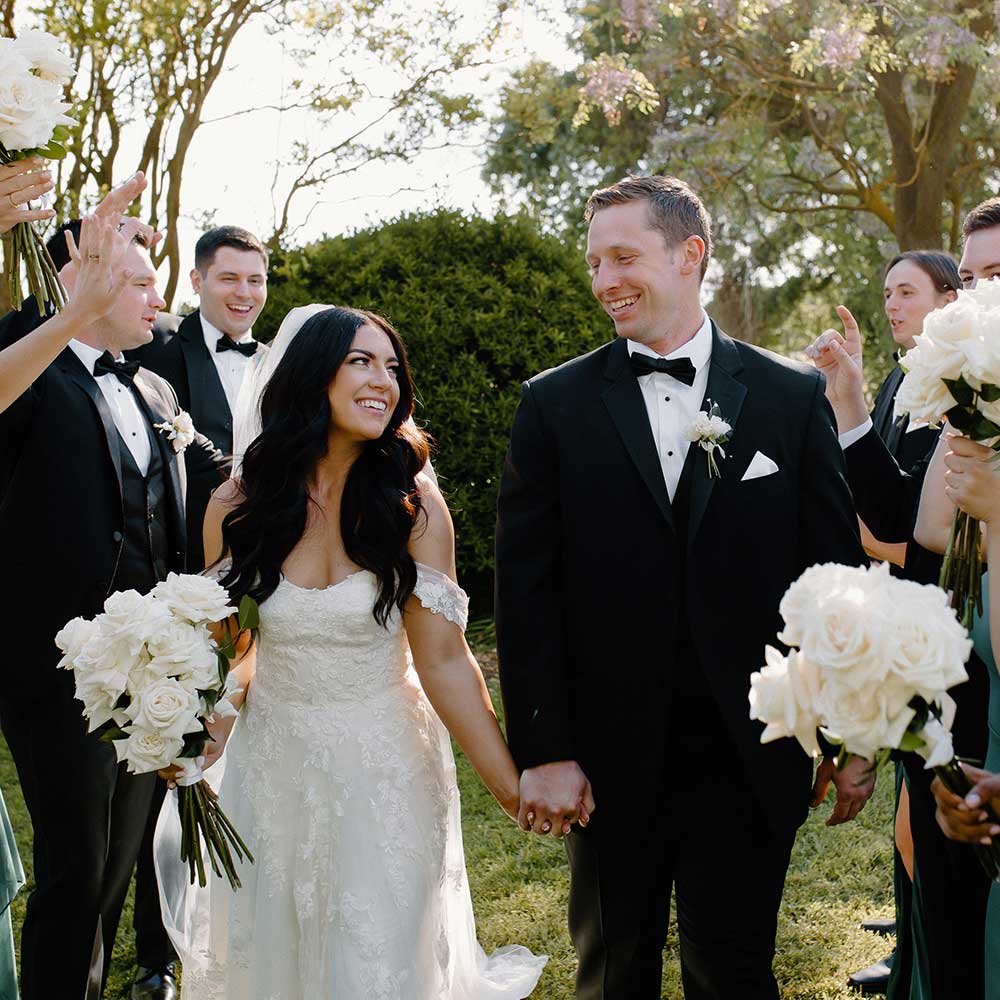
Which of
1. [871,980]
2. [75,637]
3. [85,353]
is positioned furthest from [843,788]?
[85,353]

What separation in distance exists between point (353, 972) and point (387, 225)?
22.6ft

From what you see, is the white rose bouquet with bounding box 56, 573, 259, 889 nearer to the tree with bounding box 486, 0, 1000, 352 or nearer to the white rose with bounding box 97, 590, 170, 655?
the white rose with bounding box 97, 590, 170, 655

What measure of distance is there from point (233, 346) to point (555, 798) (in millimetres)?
3487

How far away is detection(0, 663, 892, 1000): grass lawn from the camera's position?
4.31m

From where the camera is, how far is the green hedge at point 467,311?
8.48 meters

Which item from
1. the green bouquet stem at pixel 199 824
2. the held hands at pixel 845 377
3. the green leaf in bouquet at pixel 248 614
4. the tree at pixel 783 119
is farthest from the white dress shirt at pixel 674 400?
the tree at pixel 783 119

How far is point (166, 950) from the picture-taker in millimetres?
4316

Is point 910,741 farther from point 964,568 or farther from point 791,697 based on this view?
point 964,568

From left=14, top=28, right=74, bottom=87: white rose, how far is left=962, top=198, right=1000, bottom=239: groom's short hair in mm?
2690

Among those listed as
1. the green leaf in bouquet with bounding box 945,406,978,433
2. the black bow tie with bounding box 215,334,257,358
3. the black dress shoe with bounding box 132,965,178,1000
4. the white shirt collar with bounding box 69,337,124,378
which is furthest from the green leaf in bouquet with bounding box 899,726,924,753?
the black bow tie with bounding box 215,334,257,358

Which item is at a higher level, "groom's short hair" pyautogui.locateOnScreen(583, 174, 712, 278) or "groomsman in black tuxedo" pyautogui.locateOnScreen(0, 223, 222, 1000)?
"groom's short hair" pyautogui.locateOnScreen(583, 174, 712, 278)

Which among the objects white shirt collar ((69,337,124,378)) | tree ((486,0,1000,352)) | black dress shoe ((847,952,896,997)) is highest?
tree ((486,0,1000,352))

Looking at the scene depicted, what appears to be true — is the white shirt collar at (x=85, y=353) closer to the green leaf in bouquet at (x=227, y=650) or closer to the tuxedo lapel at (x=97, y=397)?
the tuxedo lapel at (x=97, y=397)

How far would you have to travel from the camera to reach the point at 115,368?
3.94 m
